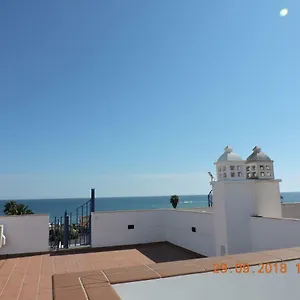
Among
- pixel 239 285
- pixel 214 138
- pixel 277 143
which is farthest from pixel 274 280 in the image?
pixel 214 138

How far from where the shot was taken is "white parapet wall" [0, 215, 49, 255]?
6.80 m

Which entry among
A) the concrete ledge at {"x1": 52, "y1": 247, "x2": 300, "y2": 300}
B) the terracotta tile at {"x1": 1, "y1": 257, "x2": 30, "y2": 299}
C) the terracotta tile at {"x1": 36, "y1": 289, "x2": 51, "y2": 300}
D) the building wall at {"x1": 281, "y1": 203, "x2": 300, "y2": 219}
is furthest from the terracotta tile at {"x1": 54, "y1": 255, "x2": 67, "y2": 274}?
the building wall at {"x1": 281, "y1": 203, "x2": 300, "y2": 219}

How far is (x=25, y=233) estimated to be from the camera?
22.8ft

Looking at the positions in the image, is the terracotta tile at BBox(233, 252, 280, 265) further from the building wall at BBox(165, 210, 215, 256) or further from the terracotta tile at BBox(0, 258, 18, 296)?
the building wall at BBox(165, 210, 215, 256)

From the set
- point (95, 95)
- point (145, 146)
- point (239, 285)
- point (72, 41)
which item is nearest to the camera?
point (239, 285)

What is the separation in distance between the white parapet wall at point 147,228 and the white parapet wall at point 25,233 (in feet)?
4.29

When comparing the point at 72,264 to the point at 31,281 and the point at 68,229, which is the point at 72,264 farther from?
the point at 68,229

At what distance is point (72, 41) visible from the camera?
21.7ft

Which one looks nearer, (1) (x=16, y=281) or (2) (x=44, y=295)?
(2) (x=44, y=295)

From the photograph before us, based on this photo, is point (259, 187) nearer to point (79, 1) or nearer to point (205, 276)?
point (205, 276)

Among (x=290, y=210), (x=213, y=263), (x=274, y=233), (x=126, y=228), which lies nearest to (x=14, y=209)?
(x=126, y=228)

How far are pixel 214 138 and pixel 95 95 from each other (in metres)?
3.98

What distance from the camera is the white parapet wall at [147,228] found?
702 centimetres
